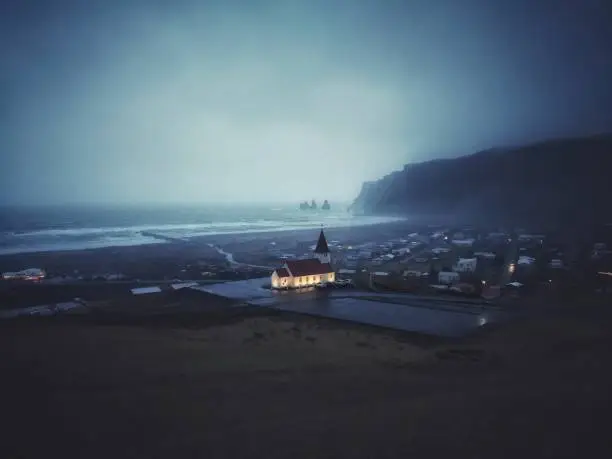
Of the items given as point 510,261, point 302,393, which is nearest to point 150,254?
point 510,261

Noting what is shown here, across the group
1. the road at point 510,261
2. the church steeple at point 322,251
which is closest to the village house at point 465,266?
the road at point 510,261

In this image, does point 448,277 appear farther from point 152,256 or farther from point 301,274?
point 152,256

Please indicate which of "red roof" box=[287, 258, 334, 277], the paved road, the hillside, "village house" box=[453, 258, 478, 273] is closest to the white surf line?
"red roof" box=[287, 258, 334, 277]

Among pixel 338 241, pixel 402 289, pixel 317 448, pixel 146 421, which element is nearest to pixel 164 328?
pixel 146 421

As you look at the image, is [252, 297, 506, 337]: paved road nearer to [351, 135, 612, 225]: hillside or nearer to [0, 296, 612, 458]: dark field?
[0, 296, 612, 458]: dark field

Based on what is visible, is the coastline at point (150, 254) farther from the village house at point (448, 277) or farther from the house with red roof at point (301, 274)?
the village house at point (448, 277)
